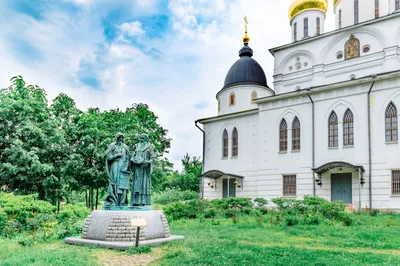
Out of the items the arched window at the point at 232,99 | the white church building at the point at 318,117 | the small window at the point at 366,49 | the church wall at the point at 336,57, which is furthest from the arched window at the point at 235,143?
the small window at the point at 366,49

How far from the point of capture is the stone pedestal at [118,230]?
9.40 meters

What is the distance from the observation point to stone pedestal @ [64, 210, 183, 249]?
30.8 feet

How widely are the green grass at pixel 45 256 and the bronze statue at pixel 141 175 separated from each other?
202 cm

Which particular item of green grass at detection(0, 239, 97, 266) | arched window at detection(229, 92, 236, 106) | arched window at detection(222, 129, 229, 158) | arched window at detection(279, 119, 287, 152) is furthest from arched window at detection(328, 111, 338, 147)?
green grass at detection(0, 239, 97, 266)

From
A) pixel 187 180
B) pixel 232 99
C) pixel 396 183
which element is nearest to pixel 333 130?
pixel 396 183

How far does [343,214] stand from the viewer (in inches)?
549

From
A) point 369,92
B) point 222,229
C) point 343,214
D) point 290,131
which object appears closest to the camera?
point 222,229

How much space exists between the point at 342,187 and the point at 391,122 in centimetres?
418

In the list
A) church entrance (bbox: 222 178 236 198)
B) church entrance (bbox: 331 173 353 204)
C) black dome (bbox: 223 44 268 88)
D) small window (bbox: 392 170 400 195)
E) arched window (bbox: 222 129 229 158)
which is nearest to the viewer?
small window (bbox: 392 170 400 195)

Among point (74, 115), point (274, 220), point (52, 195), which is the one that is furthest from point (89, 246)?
point (74, 115)

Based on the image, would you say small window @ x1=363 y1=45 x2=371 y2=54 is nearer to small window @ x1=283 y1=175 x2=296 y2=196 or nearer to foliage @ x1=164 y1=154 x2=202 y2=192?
small window @ x1=283 y1=175 x2=296 y2=196

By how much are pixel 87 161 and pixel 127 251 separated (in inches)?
602

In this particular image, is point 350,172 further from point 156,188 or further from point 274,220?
point 156,188

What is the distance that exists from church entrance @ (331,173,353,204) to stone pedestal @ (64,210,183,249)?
12.6 m
